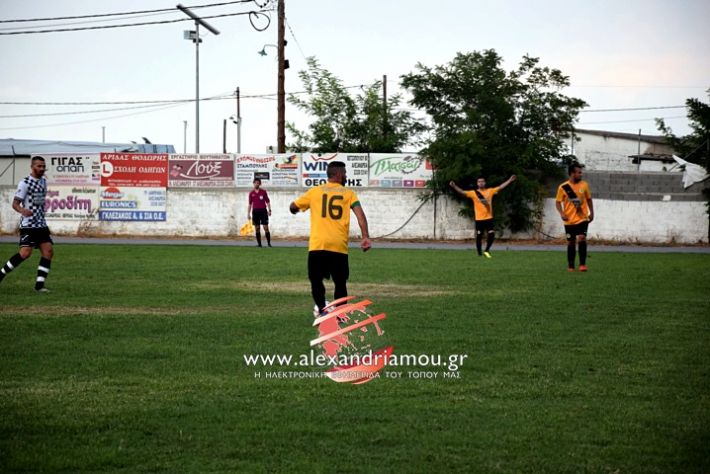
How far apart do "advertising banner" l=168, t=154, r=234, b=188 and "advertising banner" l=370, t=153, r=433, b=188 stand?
5.45m

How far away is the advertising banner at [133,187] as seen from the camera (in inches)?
1334

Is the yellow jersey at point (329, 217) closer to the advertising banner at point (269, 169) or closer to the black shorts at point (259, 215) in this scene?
the black shorts at point (259, 215)

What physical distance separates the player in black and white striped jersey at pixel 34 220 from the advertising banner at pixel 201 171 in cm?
1963

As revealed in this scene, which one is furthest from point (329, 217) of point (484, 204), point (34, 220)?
point (484, 204)

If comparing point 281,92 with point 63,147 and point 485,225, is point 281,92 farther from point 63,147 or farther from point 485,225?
point 63,147

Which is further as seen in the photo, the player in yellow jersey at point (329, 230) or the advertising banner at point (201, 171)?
the advertising banner at point (201, 171)

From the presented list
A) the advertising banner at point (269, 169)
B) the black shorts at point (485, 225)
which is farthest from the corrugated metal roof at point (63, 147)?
the black shorts at point (485, 225)

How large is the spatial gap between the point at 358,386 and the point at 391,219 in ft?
86.8

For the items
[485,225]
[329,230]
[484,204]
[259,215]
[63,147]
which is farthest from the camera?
[63,147]

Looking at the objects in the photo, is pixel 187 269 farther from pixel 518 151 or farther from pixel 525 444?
pixel 518 151

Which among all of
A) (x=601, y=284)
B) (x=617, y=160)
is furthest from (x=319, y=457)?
(x=617, y=160)

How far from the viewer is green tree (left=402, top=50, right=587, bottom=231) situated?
105 ft

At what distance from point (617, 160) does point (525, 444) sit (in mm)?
41855

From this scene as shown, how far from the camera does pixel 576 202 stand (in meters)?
17.9
